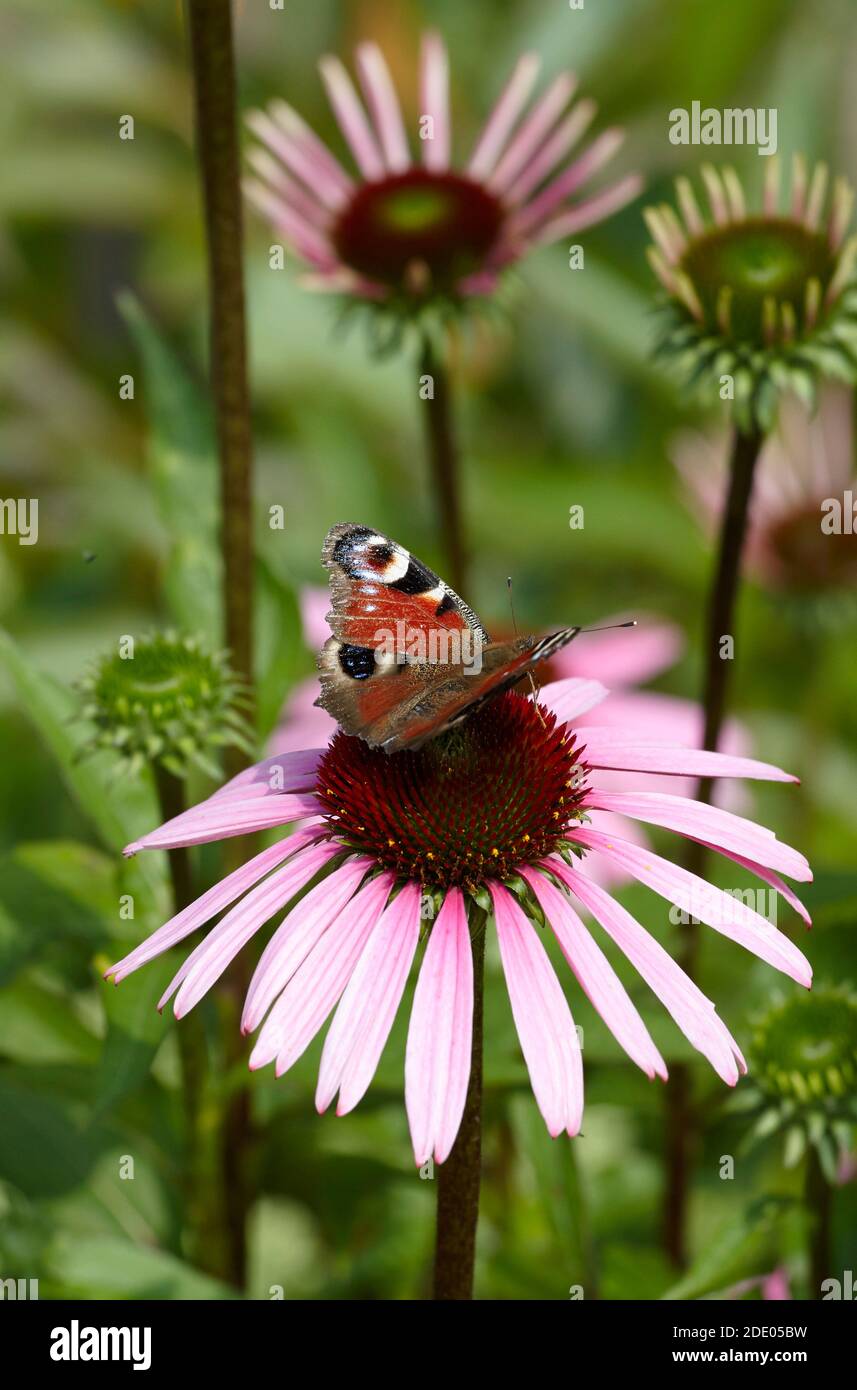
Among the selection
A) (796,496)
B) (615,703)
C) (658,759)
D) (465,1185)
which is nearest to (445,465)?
(615,703)

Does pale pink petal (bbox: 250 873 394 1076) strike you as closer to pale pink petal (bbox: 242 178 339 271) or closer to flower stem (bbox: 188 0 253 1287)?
flower stem (bbox: 188 0 253 1287)

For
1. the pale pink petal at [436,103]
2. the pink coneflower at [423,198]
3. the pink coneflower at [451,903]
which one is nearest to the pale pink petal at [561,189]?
the pink coneflower at [423,198]

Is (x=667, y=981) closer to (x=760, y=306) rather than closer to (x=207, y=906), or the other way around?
(x=207, y=906)

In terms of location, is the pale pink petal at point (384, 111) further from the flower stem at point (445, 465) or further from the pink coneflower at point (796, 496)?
the pink coneflower at point (796, 496)

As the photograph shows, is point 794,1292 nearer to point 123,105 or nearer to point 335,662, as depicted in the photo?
point 335,662

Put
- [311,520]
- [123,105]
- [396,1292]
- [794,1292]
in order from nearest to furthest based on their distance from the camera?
[794,1292], [396,1292], [311,520], [123,105]
